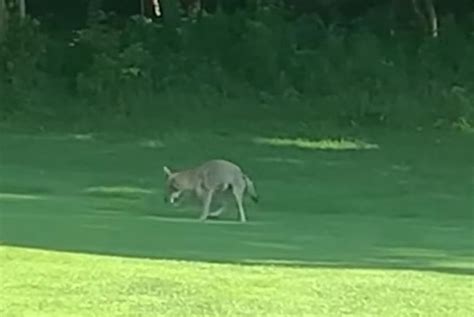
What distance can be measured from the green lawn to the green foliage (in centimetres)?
166

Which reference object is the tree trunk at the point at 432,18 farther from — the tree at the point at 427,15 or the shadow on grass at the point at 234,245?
the shadow on grass at the point at 234,245

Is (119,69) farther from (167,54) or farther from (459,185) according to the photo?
(459,185)

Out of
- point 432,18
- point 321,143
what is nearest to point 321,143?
point 321,143

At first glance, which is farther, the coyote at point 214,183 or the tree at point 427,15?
the tree at point 427,15

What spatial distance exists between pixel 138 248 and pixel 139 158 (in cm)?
1209

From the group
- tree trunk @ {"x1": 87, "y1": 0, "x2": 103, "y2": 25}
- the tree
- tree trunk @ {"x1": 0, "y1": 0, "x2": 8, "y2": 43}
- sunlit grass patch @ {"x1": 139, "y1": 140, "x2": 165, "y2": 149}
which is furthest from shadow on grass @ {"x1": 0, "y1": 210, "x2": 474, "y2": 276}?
tree trunk @ {"x1": 87, "y1": 0, "x2": 103, "y2": 25}

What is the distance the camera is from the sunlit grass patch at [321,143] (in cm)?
2645

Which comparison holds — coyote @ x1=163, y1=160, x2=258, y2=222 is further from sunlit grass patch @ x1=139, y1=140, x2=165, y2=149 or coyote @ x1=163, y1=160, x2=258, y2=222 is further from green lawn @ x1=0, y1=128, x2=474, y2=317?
sunlit grass patch @ x1=139, y1=140, x2=165, y2=149

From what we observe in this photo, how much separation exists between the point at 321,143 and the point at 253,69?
4.01 m

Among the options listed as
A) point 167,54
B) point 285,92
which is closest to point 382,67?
point 285,92

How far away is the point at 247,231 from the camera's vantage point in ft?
51.5

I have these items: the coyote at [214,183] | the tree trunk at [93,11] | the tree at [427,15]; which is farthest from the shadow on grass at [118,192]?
the tree at [427,15]

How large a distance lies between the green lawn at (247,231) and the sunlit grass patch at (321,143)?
1.2 inches

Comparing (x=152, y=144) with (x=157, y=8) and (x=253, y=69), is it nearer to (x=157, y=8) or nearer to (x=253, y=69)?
(x=253, y=69)
